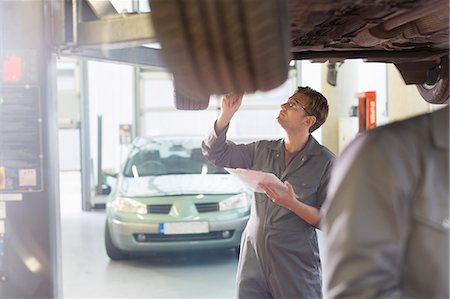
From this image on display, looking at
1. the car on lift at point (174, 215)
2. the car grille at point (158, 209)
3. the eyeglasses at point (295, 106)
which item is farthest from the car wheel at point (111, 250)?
the eyeglasses at point (295, 106)

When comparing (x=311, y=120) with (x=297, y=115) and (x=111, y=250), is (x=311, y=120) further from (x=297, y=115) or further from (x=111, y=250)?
(x=111, y=250)

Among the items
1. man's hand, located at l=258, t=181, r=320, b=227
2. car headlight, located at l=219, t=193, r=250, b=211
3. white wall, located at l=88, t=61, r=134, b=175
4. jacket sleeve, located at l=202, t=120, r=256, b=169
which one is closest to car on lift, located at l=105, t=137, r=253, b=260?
car headlight, located at l=219, t=193, r=250, b=211

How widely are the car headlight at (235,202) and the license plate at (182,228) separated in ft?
0.81

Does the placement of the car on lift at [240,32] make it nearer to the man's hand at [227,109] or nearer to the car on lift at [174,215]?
the man's hand at [227,109]

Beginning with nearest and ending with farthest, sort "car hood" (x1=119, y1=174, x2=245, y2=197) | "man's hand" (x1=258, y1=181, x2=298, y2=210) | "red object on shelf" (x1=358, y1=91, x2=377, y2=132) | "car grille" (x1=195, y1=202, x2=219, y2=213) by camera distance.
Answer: "man's hand" (x1=258, y1=181, x2=298, y2=210)
"car grille" (x1=195, y1=202, x2=219, y2=213)
"car hood" (x1=119, y1=174, x2=245, y2=197)
"red object on shelf" (x1=358, y1=91, x2=377, y2=132)

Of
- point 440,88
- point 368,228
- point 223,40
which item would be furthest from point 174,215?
point 368,228

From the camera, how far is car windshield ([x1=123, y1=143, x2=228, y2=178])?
5.89 metres

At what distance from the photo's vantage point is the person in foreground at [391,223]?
37.7 inches

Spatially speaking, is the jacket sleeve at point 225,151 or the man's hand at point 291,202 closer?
the man's hand at point 291,202

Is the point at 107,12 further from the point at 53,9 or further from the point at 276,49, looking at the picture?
the point at 276,49

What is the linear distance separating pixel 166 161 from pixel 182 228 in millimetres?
1130

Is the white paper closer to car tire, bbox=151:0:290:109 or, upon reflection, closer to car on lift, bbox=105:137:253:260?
car tire, bbox=151:0:290:109

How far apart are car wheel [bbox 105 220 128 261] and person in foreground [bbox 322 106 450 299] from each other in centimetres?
472

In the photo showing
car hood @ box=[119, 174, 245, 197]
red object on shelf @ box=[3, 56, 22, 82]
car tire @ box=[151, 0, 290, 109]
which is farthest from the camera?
car hood @ box=[119, 174, 245, 197]
